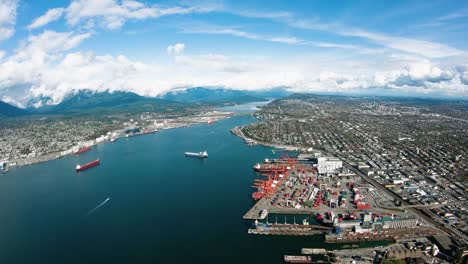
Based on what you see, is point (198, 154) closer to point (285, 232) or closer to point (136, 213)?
point (136, 213)

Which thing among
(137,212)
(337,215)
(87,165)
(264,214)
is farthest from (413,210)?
(87,165)

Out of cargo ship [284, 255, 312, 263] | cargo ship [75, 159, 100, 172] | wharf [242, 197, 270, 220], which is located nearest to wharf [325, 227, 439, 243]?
cargo ship [284, 255, 312, 263]

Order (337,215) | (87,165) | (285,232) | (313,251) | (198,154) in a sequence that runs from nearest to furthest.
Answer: (313,251), (285,232), (337,215), (87,165), (198,154)

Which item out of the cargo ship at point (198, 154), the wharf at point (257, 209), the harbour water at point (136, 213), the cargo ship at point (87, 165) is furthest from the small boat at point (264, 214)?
the cargo ship at point (87, 165)

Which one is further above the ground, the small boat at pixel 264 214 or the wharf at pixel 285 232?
the small boat at pixel 264 214

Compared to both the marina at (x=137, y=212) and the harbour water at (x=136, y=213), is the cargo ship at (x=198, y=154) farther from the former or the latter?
the marina at (x=137, y=212)

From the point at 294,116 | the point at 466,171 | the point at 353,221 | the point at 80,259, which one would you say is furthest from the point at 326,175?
the point at 294,116

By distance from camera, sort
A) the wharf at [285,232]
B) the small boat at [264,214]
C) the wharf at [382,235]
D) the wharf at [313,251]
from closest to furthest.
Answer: the wharf at [313,251] → the wharf at [382,235] → the wharf at [285,232] → the small boat at [264,214]

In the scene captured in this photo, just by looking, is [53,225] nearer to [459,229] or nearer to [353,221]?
[353,221]

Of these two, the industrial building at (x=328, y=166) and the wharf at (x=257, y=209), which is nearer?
the wharf at (x=257, y=209)
